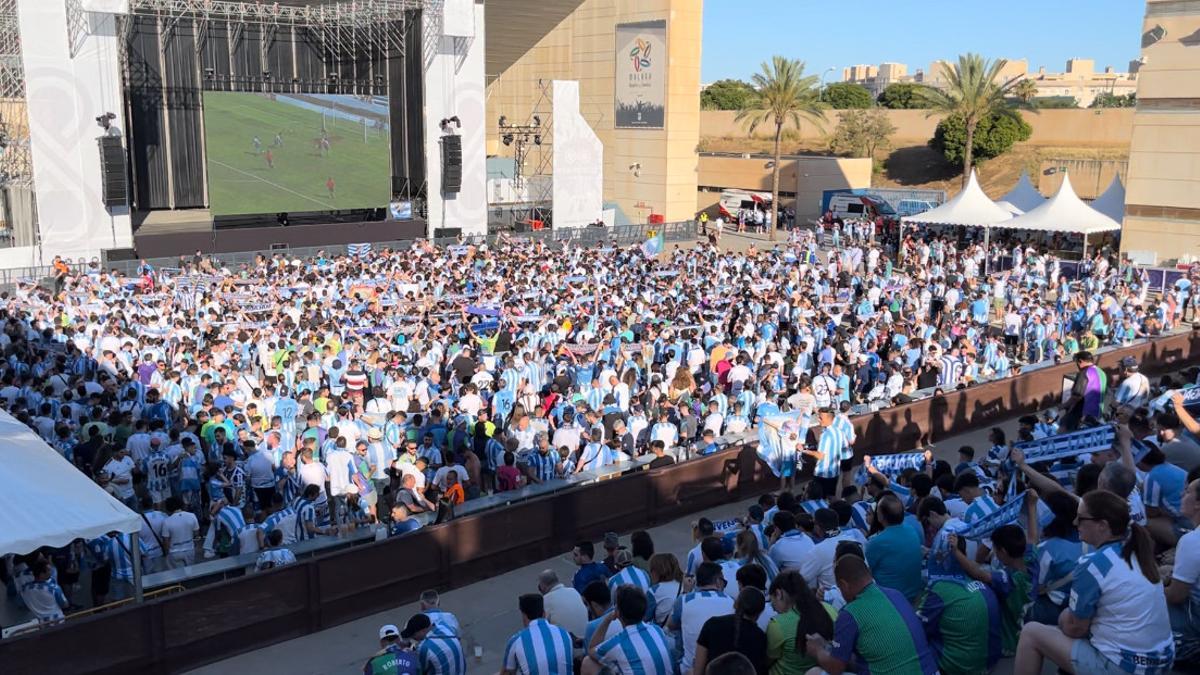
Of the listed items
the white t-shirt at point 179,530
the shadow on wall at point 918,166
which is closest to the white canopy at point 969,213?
the white t-shirt at point 179,530

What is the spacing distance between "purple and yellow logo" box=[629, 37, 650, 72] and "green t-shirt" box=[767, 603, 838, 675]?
135ft

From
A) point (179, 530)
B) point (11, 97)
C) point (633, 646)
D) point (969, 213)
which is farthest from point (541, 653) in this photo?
point (11, 97)

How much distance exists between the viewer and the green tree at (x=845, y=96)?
81.9 meters

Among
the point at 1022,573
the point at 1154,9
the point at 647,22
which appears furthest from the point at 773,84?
the point at 1022,573

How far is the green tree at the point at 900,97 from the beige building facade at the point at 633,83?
113 feet

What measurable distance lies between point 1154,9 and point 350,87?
25.4 metres

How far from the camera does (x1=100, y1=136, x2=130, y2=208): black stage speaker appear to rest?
28.3 meters

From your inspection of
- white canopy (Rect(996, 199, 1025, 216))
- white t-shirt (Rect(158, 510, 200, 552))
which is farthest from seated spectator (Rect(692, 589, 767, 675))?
white canopy (Rect(996, 199, 1025, 216))

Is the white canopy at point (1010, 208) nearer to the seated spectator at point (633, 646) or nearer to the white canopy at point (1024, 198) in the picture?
the white canopy at point (1024, 198)

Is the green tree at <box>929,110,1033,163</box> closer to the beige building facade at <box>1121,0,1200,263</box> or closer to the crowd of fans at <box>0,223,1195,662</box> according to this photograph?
the beige building facade at <box>1121,0,1200,263</box>

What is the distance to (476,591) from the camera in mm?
9523

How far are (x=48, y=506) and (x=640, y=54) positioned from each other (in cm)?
3972

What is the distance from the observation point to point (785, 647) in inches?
204

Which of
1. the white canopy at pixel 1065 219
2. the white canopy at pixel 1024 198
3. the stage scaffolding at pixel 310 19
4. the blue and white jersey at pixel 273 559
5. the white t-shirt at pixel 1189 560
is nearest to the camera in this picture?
the white t-shirt at pixel 1189 560
